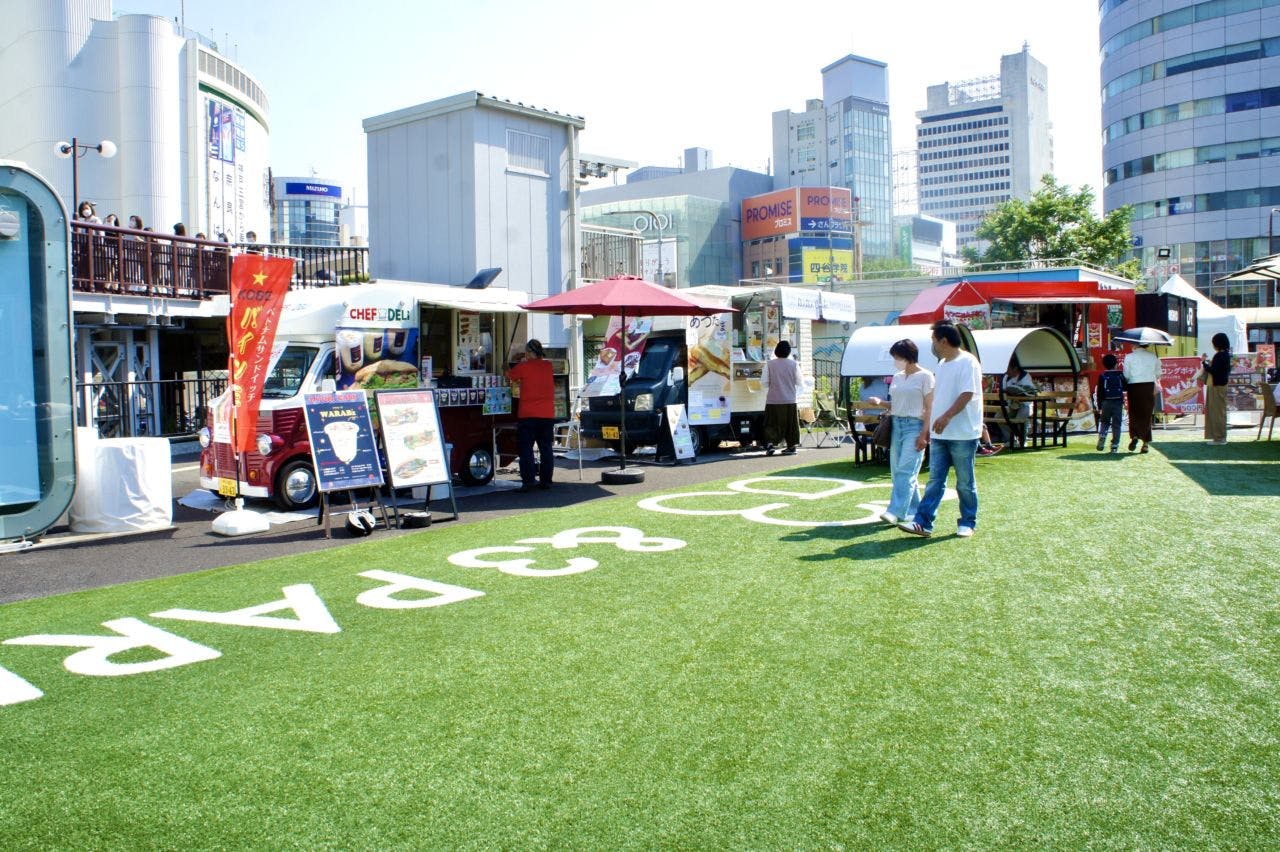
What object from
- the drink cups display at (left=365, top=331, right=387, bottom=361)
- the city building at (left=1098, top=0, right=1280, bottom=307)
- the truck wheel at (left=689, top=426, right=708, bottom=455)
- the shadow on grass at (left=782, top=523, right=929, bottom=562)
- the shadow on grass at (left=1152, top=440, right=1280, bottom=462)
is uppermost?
the city building at (left=1098, top=0, right=1280, bottom=307)

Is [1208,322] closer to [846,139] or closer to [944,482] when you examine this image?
[944,482]

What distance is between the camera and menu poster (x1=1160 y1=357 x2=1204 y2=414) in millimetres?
20156

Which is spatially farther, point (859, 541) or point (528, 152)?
point (528, 152)

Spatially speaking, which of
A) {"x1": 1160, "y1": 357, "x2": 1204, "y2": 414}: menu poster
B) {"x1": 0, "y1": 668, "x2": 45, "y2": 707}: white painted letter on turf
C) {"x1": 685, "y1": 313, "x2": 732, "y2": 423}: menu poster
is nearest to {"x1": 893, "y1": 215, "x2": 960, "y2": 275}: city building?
{"x1": 1160, "y1": 357, "x2": 1204, "y2": 414}: menu poster

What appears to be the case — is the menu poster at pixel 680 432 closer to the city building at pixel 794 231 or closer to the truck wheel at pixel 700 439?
the truck wheel at pixel 700 439

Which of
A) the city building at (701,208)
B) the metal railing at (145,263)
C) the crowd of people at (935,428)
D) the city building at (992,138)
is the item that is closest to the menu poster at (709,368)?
the crowd of people at (935,428)

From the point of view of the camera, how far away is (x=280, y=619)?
597 cm

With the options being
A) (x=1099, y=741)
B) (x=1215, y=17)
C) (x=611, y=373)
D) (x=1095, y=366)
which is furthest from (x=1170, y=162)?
(x=1099, y=741)

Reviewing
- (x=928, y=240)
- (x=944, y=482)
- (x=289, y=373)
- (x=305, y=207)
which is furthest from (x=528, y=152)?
(x=928, y=240)

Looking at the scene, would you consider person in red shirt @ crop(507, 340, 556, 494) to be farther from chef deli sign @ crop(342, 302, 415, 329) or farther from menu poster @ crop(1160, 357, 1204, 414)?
menu poster @ crop(1160, 357, 1204, 414)

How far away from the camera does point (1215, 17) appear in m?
70.4

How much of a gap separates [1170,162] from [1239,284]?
43.0 ft

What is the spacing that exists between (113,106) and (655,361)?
98.6ft

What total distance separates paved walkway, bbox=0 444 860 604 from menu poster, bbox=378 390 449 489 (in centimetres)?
57
